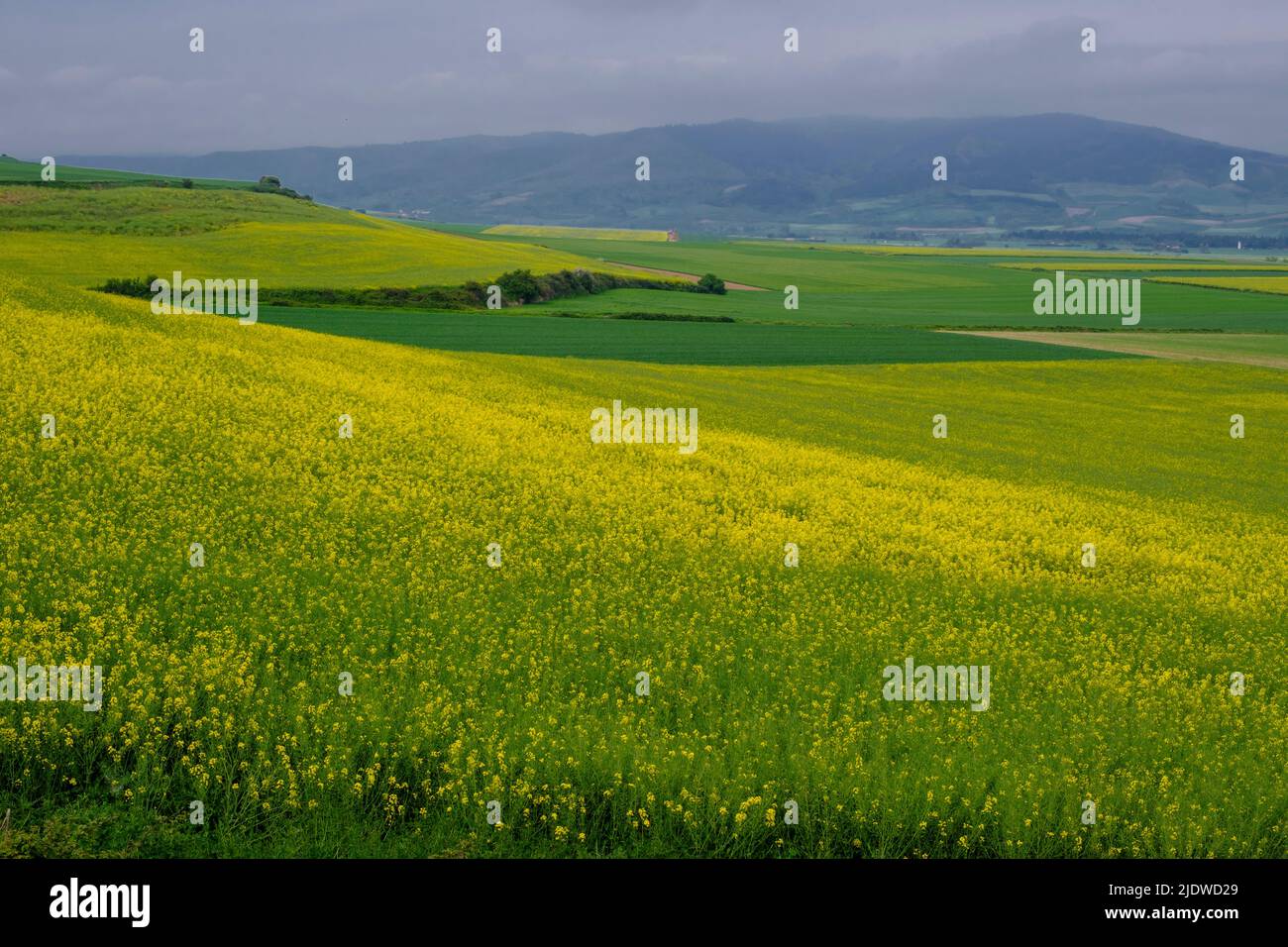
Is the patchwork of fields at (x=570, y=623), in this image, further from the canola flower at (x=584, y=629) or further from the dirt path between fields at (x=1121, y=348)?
the dirt path between fields at (x=1121, y=348)

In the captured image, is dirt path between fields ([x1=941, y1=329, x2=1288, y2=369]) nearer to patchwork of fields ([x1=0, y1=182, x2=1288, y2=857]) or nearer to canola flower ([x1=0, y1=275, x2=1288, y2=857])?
patchwork of fields ([x1=0, y1=182, x2=1288, y2=857])

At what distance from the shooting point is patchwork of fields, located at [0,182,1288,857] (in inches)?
394

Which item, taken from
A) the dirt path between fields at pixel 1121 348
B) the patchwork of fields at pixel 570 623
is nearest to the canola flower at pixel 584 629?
the patchwork of fields at pixel 570 623

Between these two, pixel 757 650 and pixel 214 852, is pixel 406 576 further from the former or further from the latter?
pixel 214 852

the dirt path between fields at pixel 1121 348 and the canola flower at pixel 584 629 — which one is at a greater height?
the dirt path between fields at pixel 1121 348

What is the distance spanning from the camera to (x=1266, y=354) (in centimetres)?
6988

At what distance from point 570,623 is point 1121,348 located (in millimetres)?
66898

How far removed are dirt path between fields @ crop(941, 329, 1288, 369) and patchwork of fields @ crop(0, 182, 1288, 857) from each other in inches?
1540

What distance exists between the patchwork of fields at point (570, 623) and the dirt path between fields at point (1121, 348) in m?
39.1

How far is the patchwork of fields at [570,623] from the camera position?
10016mm

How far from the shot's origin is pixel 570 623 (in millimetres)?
14055

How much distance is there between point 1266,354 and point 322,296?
65.6 meters

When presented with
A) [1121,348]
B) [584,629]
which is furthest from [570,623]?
[1121,348]

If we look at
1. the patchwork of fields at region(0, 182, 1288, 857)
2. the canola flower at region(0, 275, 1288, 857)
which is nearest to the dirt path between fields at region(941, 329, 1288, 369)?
the patchwork of fields at region(0, 182, 1288, 857)
